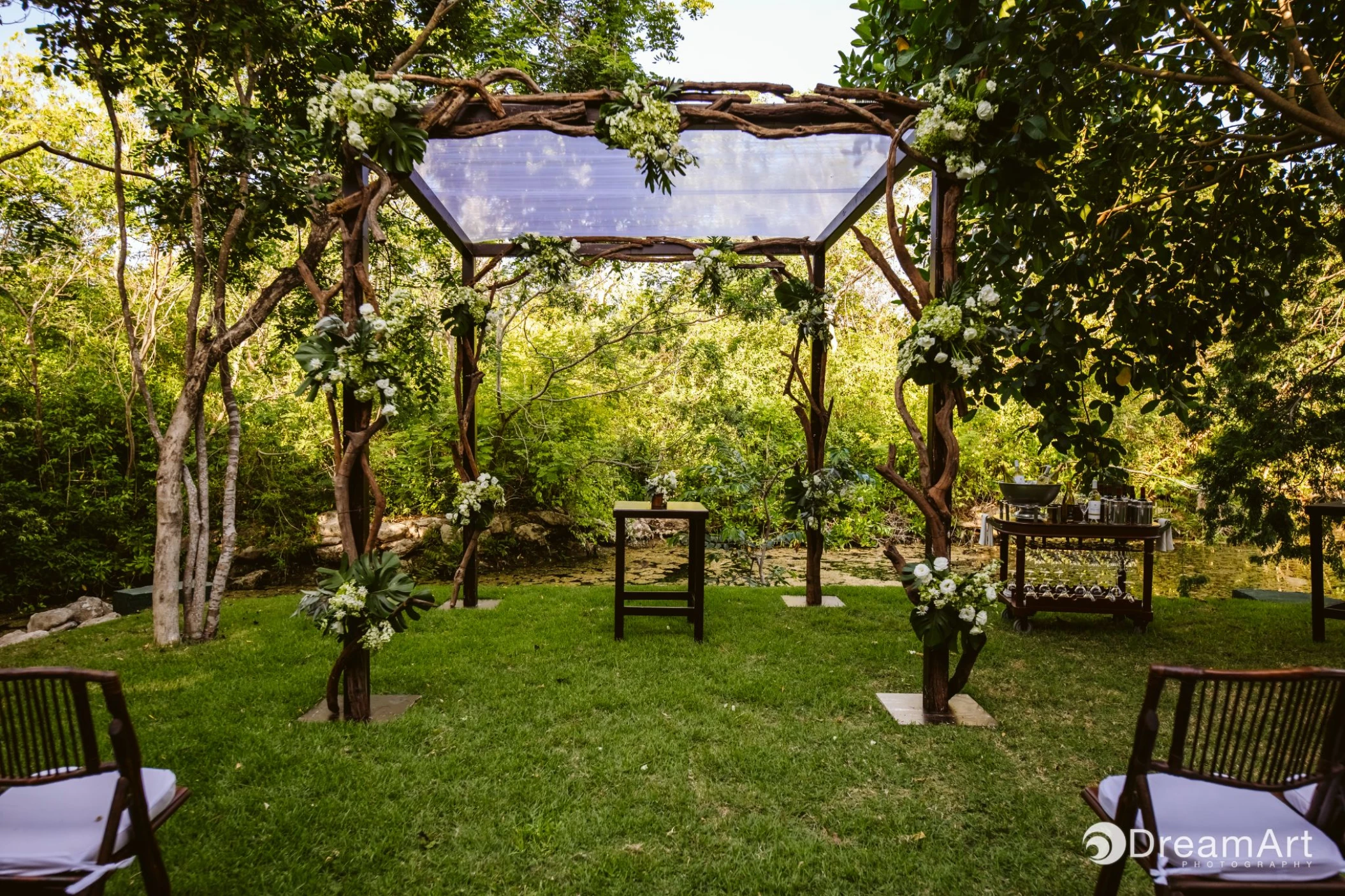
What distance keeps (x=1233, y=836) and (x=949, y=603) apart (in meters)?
1.44

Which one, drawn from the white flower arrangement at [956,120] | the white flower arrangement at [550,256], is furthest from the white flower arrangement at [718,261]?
the white flower arrangement at [956,120]

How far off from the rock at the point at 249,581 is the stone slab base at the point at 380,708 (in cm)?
545

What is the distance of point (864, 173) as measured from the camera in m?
4.18

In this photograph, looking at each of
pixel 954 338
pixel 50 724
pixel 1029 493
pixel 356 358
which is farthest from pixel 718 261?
pixel 50 724

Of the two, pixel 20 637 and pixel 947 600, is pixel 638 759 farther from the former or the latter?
pixel 20 637

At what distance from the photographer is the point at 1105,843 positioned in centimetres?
200

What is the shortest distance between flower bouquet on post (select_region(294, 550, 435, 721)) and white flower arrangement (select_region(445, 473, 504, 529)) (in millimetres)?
2020

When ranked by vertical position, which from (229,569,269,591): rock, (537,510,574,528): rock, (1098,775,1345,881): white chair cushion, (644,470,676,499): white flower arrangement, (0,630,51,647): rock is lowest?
(229,569,269,591): rock

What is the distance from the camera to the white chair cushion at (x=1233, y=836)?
137 cm

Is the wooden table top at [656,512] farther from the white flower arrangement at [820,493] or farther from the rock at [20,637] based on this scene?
the rock at [20,637]

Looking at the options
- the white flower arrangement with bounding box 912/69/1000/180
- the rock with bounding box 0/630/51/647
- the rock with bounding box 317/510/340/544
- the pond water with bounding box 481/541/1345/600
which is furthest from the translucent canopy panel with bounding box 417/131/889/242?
the rock with bounding box 317/510/340/544

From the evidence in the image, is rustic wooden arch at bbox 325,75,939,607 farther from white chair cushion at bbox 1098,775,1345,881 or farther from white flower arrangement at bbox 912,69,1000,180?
white chair cushion at bbox 1098,775,1345,881

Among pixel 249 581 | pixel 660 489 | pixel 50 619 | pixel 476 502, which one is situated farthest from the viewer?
pixel 249 581

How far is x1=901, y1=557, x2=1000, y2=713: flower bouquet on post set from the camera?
2.87 m
